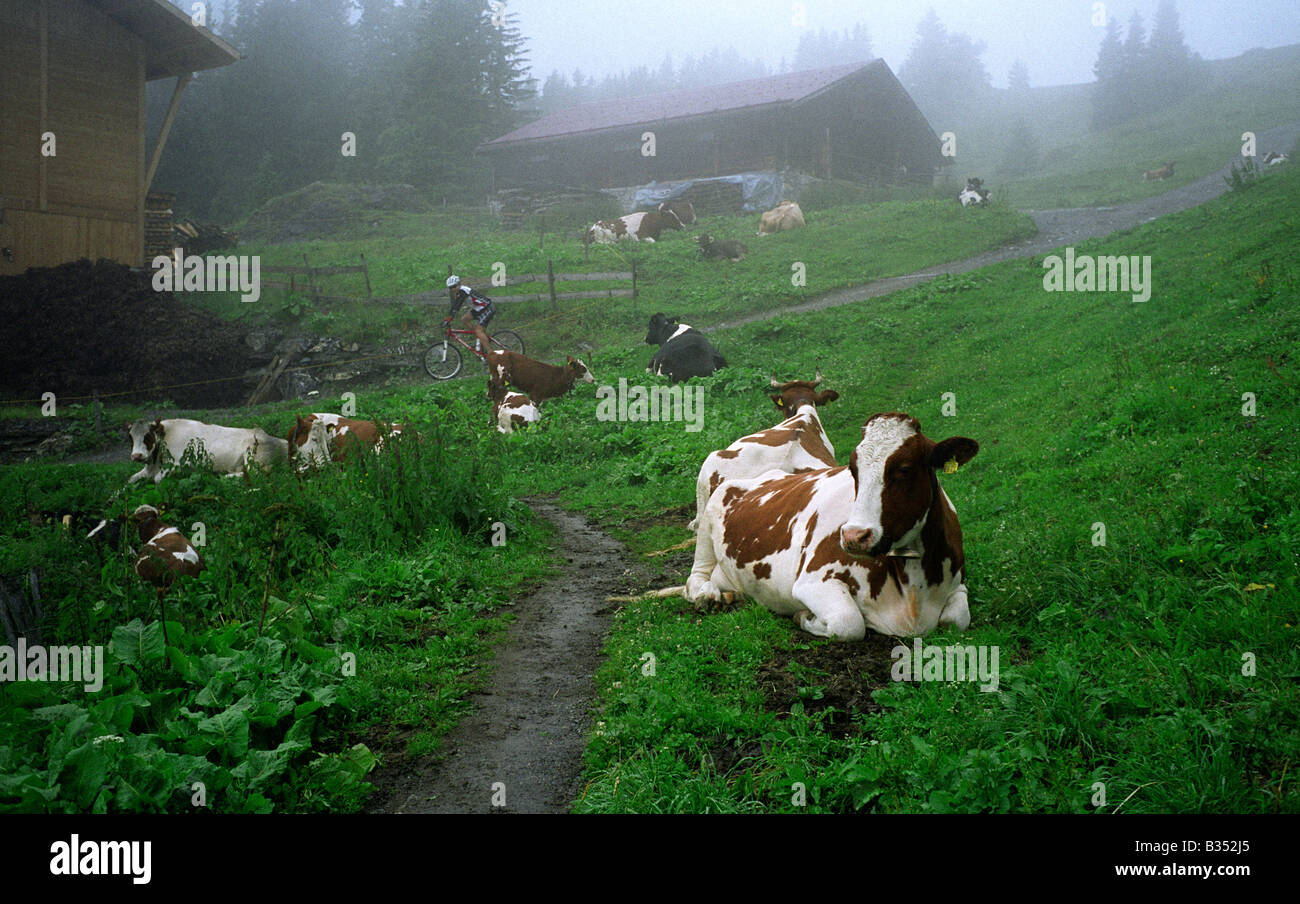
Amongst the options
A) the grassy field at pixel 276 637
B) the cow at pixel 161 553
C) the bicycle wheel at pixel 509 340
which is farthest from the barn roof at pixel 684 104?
the cow at pixel 161 553

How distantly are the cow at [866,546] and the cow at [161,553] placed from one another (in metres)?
4.43

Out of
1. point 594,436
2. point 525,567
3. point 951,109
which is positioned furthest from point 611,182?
point 951,109

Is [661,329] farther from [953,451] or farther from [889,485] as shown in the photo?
[889,485]

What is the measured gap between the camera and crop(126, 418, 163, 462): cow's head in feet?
45.8

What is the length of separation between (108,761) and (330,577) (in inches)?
142

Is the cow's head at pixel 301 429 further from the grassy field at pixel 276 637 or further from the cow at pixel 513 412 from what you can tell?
the cow at pixel 513 412

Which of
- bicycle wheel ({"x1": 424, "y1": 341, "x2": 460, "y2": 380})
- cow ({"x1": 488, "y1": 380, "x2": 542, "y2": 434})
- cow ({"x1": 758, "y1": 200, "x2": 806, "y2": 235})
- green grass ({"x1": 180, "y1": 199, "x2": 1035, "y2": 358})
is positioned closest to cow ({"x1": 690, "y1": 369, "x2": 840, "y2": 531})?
cow ({"x1": 488, "y1": 380, "x2": 542, "y2": 434})

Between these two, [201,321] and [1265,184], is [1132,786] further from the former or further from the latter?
[201,321]

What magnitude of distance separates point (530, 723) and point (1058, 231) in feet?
94.1

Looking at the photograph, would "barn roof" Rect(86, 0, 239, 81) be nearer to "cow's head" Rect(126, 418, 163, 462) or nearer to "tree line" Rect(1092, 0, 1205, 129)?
"cow's head" Rect(126, 418, 163, 462)

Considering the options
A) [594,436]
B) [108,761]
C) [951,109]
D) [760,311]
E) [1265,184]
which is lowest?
[108,761]

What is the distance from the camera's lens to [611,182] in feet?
150

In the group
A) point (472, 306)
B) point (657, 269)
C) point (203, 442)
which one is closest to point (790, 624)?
point (203, 442)

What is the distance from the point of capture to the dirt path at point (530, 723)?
406 centimetres
